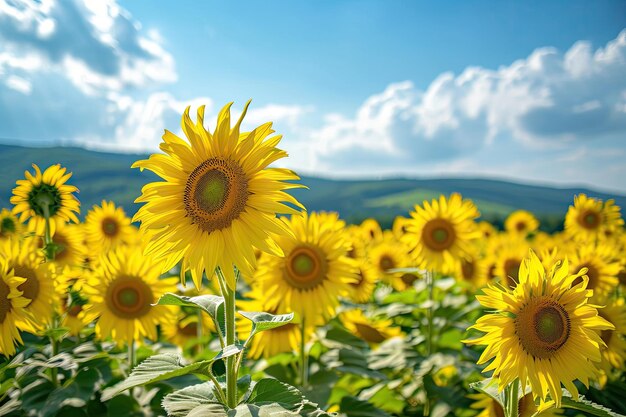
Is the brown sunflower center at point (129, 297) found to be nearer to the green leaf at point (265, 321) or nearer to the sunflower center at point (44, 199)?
the sunflower center at point (44, 199)

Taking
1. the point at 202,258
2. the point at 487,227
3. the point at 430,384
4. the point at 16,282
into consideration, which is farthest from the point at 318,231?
the point at 487,227

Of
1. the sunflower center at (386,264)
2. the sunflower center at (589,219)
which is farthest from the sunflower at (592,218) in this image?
the sunflower center at (386,264)

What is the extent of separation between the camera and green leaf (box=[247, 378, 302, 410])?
7.98 feet

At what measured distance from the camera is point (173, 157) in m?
2.78

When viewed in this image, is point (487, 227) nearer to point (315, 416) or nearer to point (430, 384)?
point (430, 384)

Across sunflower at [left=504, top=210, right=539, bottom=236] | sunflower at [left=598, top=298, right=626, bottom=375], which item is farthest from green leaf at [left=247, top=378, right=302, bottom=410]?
sunflower at [left=504, top=210, right=539, bottom=236]

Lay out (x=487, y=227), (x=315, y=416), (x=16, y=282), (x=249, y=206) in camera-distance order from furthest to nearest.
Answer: (x=487, y=227) → (x=16, y=282) → (x=249, y=206) → (x=315, y=416)

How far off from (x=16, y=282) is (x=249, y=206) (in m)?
1.99

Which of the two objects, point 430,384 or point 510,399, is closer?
point 510,399

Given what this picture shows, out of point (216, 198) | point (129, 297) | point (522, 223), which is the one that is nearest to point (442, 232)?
point (129, 297)

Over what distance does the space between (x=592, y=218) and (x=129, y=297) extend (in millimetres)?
7954

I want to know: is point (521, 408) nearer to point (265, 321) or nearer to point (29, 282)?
point (265, 321)

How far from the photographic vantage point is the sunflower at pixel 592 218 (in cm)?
873

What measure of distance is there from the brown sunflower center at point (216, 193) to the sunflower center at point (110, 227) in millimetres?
5466
